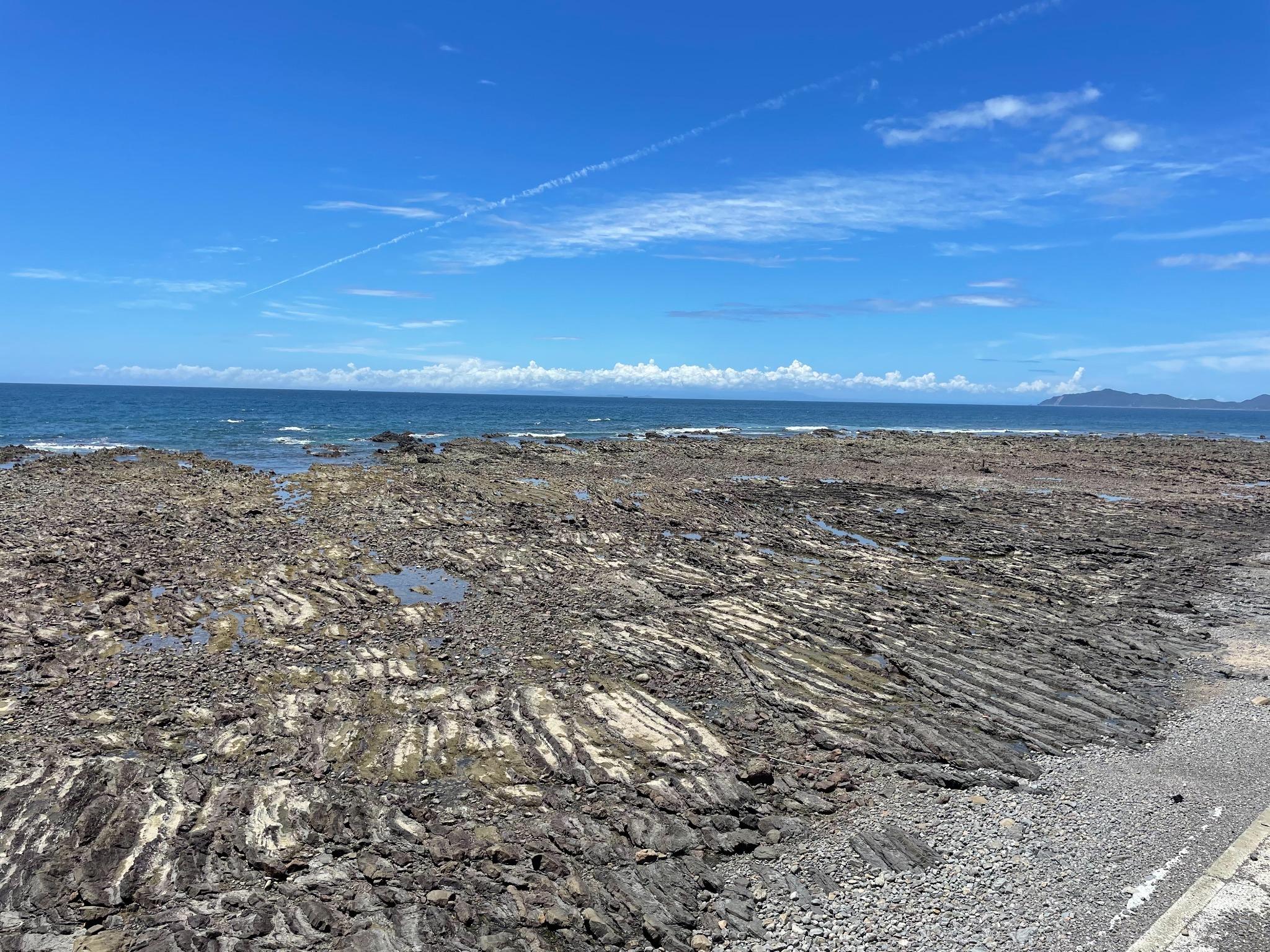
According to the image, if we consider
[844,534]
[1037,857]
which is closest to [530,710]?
[1037,857]

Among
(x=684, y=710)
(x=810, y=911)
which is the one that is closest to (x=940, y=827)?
(x=810, y=911)

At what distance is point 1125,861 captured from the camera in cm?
753

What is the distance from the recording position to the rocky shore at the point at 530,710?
684 cm

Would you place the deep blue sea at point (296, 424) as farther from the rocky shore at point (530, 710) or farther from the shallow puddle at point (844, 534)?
the shallow puddle at point (844, 534)

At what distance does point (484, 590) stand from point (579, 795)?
9.10 metres

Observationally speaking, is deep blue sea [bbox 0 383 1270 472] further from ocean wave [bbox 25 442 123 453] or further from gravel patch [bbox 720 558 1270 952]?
gravel patch [bbox 720 558 1270 952]

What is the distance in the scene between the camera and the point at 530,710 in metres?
10.7

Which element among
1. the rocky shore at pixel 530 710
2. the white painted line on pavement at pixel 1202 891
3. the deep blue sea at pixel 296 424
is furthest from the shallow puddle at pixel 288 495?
the white painted line on pavement at pixel 1202 891

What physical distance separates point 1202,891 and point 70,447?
2372 inches

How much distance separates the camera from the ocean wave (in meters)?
43.6

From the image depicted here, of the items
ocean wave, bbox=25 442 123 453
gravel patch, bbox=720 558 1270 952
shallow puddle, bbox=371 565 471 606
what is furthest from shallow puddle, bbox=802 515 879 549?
ocean wave, bbox=25 442 123 453

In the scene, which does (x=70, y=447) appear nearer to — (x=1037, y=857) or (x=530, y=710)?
(x=530, y=710)

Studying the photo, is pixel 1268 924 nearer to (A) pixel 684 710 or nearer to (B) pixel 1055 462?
(A) pixel 684 710

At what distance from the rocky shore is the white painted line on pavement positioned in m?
1.21
